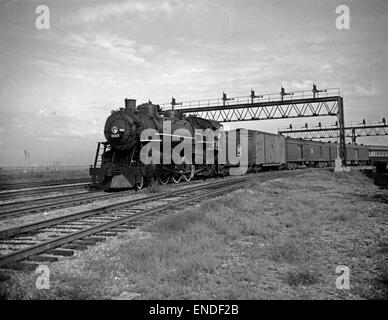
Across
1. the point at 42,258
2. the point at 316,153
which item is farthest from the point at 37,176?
the point at 316,153

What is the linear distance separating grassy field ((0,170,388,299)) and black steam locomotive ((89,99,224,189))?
693 cm

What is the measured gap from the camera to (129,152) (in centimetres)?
1552

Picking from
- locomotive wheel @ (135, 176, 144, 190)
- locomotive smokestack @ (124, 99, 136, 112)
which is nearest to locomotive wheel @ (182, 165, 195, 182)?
locomotive wheel @ (135, 176, 144, 190)

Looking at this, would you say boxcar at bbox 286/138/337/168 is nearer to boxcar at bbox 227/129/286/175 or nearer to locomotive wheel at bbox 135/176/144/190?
boxcar at bbox 227/129/286/175

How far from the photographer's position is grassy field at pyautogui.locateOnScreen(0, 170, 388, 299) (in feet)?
13.4

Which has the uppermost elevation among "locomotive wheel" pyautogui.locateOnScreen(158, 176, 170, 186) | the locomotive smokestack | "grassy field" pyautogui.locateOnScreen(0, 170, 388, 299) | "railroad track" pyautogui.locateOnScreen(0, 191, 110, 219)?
the locomotive smokestack

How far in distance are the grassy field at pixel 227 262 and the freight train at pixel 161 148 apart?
7.28 m

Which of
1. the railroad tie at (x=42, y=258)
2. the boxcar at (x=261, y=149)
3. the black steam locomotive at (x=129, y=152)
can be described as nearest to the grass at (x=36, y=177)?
the black steam locomotive at (x=129, y=152)

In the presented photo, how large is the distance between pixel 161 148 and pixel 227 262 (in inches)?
458

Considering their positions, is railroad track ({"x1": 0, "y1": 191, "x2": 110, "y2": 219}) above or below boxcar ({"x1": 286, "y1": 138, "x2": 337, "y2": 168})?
below

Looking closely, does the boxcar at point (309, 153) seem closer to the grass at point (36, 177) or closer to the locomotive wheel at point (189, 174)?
the locomotive wheel at point (189, 174)
